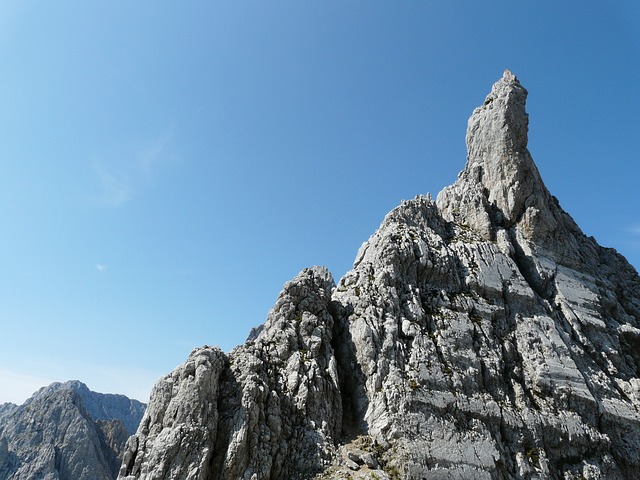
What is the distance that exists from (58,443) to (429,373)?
143 m

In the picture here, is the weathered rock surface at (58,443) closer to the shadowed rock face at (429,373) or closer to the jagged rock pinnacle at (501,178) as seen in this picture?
the shadowed rock face at (429,373)

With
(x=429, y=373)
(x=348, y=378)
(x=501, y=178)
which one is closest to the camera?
(x=429, y=373)

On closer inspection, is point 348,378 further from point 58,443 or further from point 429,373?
point 58,443

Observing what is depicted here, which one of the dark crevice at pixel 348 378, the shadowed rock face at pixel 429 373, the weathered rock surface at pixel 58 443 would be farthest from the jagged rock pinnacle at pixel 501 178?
the weathered rock surface at pixel 58 443

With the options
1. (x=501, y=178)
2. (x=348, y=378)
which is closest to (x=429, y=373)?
(x=348, y=378)

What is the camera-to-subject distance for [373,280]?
5494 centimetres

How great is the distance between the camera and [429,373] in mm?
45250

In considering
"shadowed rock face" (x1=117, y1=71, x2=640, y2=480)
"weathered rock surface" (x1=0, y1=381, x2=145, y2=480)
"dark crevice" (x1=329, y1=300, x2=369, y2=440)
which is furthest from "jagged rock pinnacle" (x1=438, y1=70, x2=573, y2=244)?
"weathered rock surface" (x1=0, y1=381, x2=145, y2=480)

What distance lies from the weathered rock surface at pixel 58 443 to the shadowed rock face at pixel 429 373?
123413 mm

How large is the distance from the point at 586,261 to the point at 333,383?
4887 cm

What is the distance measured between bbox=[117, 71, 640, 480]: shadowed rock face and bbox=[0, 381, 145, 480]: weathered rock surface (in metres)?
123

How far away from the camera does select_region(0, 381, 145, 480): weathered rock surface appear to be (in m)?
134

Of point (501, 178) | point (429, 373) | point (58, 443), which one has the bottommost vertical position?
point (429, 373)

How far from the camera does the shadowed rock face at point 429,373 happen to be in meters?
38.1
